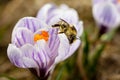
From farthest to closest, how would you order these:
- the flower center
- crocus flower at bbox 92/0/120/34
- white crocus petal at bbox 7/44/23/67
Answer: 1. crocus flower at bbox 92/0/120/34
2. the flower center
3. white crocus petal at bbox 7/44/23/67

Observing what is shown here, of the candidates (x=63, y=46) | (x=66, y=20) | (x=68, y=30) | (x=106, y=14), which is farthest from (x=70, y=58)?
(x=63, y=46)

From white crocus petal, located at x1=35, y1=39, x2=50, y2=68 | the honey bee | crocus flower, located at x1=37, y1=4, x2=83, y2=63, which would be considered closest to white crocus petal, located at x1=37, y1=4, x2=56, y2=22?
crocus flower, located at x1=37, y1=4, x2=83, y2=63

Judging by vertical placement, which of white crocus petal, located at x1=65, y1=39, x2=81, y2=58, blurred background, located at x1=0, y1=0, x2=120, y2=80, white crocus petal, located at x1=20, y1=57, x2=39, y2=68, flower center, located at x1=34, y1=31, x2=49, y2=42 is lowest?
blurred background, located at x1=0, y1=0, x2=120, y2=80

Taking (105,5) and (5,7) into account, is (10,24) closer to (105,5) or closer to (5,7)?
(5,7)

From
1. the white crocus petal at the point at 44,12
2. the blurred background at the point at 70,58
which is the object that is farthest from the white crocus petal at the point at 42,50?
the blurred background at the point at 70,58

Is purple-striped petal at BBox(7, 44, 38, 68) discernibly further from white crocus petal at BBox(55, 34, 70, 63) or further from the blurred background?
the blurred background

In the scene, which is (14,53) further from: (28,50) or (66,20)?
(66,20)

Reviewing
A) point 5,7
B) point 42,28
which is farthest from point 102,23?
point 5,7

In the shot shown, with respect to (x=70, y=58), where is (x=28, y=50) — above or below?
above
